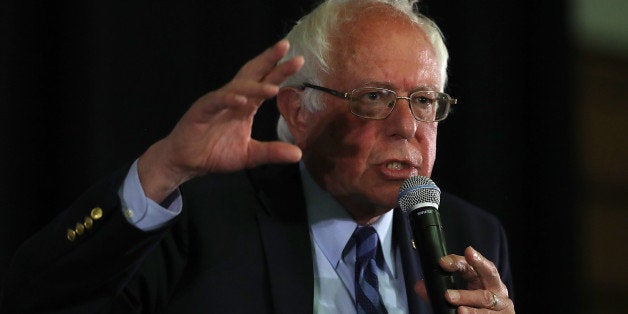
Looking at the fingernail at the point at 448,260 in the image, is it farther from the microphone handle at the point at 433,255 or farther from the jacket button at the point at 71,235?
the jacket button at the point at 71,235

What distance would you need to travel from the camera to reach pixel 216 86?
9.15 ft

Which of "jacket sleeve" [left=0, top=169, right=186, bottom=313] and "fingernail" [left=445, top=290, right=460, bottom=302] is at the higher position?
"jacket sleeve" [left=0, top=169, right=186, bottom=313]

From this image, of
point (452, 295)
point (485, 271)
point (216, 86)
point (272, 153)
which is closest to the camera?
point (452, 295)

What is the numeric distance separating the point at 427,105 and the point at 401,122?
101 millimetres

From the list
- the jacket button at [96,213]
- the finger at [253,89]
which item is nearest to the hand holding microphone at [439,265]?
the finger at [253,89]

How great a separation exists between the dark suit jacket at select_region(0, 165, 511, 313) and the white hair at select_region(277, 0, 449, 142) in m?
0.22

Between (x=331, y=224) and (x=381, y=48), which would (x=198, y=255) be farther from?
(x=381, y=48)

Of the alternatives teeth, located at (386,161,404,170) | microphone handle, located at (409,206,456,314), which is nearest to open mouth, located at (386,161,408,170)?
teeth, located at (386,161,404,170)

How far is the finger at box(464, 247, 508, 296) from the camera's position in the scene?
64.0 inches

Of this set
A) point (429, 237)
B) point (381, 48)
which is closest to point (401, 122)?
point (381, 48)

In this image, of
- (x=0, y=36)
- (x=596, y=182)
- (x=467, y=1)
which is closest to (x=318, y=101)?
(x=0, y=36)

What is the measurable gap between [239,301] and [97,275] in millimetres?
336

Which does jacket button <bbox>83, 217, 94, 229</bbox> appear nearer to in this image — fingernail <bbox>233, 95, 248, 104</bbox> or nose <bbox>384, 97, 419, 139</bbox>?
fingernail <bbox>233, 95, 248, 104</bbox>

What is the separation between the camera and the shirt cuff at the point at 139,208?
63.5 inches
